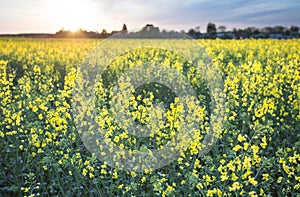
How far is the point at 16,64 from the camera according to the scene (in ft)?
43.2

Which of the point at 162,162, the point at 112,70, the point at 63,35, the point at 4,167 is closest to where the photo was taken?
the point at 162,162

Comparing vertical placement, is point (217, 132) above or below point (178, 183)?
above

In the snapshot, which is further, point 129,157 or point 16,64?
point 16,64

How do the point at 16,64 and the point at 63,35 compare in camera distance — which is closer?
the point at 16,64

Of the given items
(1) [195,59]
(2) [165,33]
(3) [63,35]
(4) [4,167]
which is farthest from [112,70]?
(3) [63,35]

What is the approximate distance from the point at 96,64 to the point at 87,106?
7.22 m

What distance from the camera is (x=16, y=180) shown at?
462 centimetres

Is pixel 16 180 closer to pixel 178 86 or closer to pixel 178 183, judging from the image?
pixel 178 183

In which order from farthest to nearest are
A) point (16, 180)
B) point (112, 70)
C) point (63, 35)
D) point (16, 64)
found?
1. point (63, 35)
2. point (16, 64)
3. point (112, 70)
4. point (16, 180)

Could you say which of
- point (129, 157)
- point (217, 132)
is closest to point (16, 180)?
point (129, 157)

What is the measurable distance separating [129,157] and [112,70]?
7308 mm

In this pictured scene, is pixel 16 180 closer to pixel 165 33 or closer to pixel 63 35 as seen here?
pixel 165 33

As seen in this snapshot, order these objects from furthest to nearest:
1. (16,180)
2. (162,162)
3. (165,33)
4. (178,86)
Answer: (165,33) → (178,86) → (16,180) → (162,162)

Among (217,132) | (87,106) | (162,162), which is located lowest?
(162,162)
